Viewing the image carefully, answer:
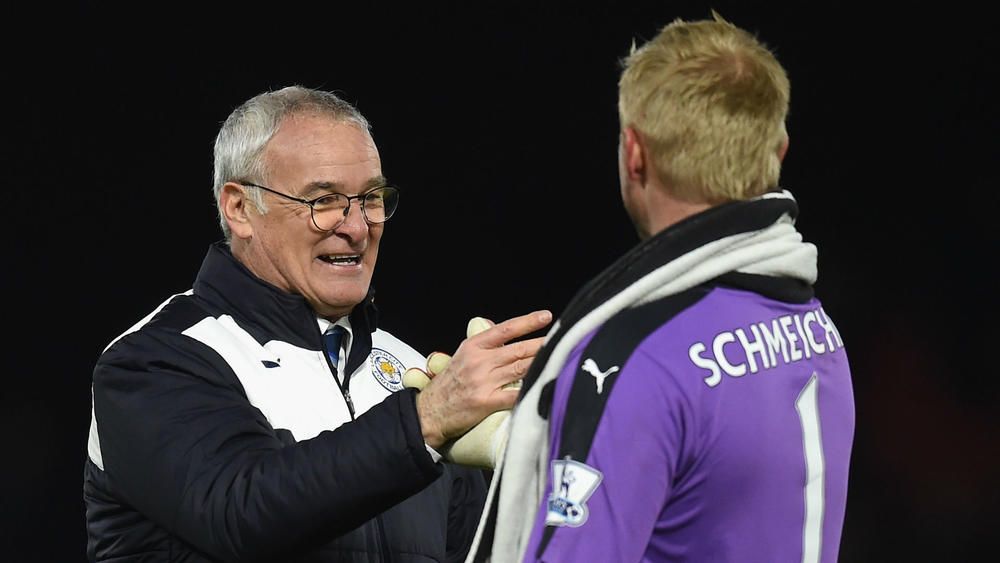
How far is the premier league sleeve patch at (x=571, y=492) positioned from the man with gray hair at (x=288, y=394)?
1.22 ft

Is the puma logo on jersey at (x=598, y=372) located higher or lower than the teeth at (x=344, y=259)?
lower

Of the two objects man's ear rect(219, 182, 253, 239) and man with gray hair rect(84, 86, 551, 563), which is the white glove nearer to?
man with gray hair rect(84, 86, 551, 563)

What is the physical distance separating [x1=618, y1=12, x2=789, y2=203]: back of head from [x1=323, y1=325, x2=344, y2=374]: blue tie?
0.86m

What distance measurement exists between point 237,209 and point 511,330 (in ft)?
2.15

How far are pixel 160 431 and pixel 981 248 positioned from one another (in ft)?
9.69

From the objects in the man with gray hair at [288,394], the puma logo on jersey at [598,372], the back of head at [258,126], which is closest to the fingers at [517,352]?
the man with gray hair at [288,394]

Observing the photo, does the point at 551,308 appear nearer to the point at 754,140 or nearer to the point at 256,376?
the point at 256,376

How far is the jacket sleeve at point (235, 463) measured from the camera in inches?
68.2

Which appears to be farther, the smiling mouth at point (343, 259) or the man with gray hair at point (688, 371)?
the smiling mouth at point (343, 259)

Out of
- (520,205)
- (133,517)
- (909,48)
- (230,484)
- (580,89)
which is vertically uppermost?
(909,48)

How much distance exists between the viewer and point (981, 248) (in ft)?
13.5

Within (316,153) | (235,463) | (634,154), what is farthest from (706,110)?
(316,153)

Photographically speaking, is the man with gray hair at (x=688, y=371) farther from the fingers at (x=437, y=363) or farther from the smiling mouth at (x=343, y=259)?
the smiling mouth at (x=343, y=259)

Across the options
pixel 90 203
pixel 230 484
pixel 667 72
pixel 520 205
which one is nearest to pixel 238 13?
pixel 90 203
